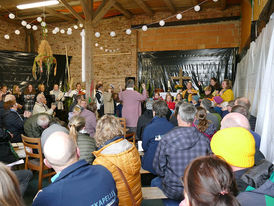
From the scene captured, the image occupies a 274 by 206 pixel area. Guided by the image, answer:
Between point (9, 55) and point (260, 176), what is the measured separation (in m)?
9.69

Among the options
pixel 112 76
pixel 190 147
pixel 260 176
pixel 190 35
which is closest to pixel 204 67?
pixel 190 35

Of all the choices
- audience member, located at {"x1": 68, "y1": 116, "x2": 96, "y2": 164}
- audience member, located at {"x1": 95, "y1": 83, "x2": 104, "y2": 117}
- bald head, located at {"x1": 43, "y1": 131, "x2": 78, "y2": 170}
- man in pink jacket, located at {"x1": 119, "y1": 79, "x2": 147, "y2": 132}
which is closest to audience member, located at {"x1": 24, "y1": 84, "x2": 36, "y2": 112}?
audience member, located at {"x1": 95, "y1": 83, "x2": 104, "y2": 117}

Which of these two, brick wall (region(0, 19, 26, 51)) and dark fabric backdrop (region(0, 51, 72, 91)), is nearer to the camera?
dark fabric backdrop (region(0, 51, 72, 91))

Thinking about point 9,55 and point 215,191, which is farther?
point 9,55

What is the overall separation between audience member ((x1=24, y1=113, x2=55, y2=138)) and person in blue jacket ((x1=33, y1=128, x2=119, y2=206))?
213 cm

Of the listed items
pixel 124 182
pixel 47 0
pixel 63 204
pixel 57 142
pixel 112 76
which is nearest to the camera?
pixel 63 204

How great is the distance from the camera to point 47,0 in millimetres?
6367

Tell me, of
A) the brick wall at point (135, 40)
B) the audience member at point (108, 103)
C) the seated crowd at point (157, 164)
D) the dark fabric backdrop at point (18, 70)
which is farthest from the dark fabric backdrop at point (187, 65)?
the seated crowd at point (157, 164)

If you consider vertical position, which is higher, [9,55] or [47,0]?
[47,0]

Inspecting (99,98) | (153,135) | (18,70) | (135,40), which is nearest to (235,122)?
(153,135)

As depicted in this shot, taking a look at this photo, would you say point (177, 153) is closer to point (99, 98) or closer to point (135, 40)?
point (99, 98)

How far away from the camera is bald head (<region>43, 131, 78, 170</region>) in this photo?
1.29m

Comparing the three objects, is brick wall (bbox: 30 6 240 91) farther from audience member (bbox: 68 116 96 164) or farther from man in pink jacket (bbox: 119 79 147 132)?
audience member (bbox: 68 116 96 164)

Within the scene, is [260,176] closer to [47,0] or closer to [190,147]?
[190,147]
